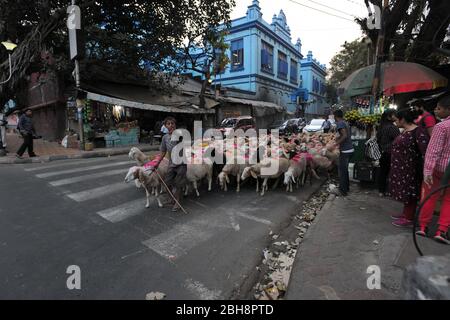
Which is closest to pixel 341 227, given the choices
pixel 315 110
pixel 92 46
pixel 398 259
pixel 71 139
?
pixel 398 259

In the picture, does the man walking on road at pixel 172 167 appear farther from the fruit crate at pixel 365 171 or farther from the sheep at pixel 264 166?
the fruit crate at pixel 365 171

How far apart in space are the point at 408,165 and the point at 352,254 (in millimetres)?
1780

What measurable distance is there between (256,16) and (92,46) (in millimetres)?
18337

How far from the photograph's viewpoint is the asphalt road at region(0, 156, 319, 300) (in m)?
2.99

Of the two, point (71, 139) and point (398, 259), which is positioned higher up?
point (71, 139)

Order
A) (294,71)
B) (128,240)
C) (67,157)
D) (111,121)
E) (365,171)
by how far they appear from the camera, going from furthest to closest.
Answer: (294,71) < (111,121) < (67,157) < (365,171) < (128,240)

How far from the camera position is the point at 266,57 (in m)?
30.8

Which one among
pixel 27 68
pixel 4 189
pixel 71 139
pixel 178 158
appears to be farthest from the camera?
pixel 71 139

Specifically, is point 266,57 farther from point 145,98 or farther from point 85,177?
point 85,177

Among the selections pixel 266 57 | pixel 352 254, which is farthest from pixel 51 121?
pixel 266 57

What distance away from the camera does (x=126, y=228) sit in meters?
4.50

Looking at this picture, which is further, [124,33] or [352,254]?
[124,33]

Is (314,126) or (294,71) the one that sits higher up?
(294,71)

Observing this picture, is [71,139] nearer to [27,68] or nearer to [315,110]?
[27,68]
